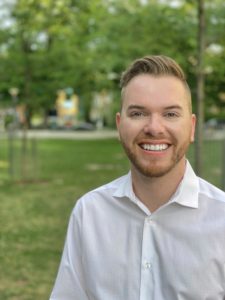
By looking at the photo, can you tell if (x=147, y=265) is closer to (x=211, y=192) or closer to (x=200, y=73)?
(x=211, y=192)

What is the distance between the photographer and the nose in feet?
5.28

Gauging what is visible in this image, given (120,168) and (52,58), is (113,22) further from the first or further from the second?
(120,168)

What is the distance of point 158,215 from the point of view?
1.65 meters

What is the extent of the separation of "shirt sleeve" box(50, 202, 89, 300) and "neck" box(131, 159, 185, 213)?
0.80ft

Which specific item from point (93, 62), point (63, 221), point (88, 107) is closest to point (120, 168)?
point (93, 62)

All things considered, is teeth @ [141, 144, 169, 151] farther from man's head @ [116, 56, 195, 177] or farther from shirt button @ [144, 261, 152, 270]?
shirt button @ [144, 261, 152, 270]

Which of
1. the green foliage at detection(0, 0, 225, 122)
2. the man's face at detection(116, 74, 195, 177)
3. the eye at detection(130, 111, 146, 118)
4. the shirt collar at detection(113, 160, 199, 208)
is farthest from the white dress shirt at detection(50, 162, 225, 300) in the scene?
the green foliage at detection(0, 0, 225, 122)

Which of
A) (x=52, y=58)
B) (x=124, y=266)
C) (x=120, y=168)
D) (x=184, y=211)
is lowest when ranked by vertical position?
(x=120, y=168)

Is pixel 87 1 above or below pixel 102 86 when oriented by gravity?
above

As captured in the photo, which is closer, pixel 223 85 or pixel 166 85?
pixel 166 85

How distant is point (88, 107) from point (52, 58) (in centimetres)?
4676

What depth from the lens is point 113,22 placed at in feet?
28.1

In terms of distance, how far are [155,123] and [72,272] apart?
22.0 inches

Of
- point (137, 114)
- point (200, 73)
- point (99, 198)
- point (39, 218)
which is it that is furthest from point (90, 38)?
point (137, 114)
